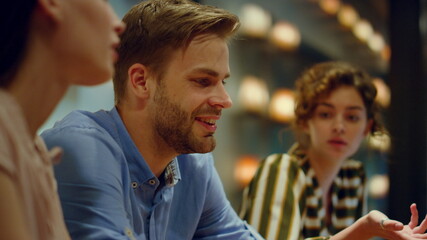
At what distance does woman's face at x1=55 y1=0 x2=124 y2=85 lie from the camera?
0.80 m

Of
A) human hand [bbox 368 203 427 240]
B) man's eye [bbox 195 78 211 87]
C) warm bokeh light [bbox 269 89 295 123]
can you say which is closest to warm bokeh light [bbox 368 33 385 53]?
warm bokeh light [bbox 269 89 295 123]

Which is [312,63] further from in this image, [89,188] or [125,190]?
[89,188]

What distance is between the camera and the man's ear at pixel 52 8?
2.56 feet

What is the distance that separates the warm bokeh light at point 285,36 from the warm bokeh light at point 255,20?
7cm

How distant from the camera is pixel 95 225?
1.10m

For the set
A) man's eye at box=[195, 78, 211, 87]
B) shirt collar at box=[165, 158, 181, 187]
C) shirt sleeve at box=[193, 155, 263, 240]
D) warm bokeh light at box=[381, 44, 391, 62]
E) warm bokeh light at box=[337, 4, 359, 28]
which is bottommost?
shirt sleeve at box=[193, 155, 263, 240]

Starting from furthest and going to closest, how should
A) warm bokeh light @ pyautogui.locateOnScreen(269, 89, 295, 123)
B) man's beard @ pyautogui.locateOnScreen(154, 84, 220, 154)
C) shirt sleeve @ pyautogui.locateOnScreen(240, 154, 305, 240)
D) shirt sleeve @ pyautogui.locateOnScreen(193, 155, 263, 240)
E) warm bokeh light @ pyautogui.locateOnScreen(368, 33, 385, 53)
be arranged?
1. warm bokeh light @ pyautogui.locateOnScreen(368, 33, 385, 53)
2. warm bokeh light @ pyautogui.locateOnScreen(269, 89, 295, 123)
3. shirt sleeve @ pyautogui.locateOnScreen(240, 154, 305, 240)
4. shirt sleeve @ pyautogui.locateOnScreen(193, 155, 263, 240)
5. man's beard @ pyautogui.locateOnScreen(154, 84, 220, 154)

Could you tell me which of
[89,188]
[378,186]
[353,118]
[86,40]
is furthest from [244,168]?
[86,40]

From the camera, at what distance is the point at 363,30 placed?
12.1ft

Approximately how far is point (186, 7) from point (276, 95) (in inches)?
80.5

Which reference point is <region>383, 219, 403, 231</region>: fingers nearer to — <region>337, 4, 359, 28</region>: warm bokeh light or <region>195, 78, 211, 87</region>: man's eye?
<region>195, 78, 211, 87</region>: man's eye

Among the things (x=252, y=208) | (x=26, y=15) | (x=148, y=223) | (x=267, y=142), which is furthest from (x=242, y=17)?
(x=26, y=15)

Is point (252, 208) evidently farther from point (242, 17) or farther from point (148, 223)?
point (242, 17)

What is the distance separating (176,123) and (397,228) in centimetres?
61
